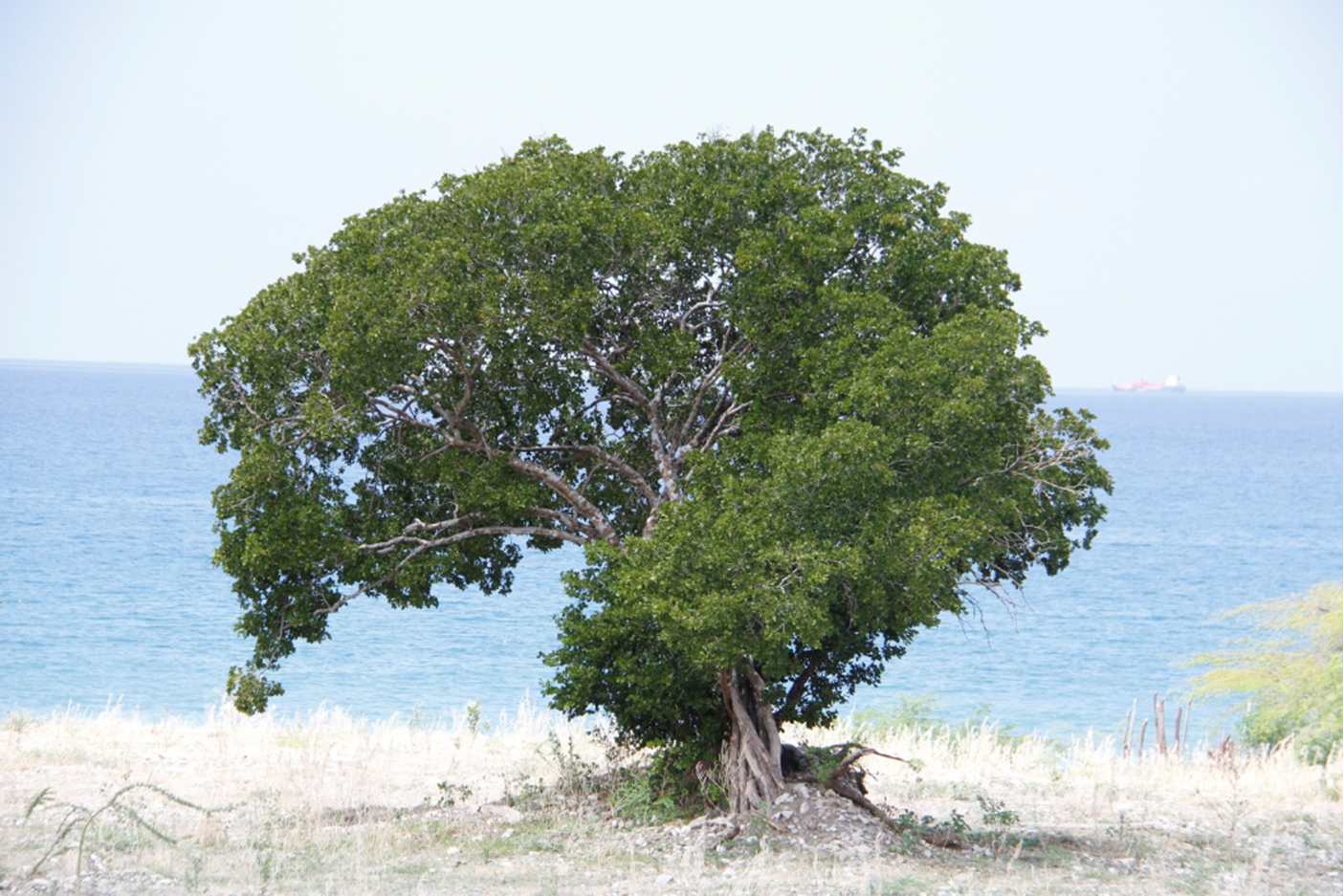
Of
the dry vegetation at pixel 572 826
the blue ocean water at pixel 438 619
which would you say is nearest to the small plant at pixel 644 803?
the dry vegetation at pixel 572 826

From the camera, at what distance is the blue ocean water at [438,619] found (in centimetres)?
4525

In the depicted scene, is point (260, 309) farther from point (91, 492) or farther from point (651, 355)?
point (91, 492)

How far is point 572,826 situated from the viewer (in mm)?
15789

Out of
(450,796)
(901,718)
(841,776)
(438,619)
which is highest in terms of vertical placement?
(841,776)

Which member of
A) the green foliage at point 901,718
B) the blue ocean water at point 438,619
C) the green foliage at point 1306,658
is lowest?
the blue ocean water at point 438,619

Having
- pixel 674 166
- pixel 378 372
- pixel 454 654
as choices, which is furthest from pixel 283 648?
pixel 454 654

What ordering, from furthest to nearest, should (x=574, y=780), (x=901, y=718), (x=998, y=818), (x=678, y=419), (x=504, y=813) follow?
(x=901, y=718), (x=574, y=780), (x=678, y=419), (x=998, y=818), (x=504, y=813)

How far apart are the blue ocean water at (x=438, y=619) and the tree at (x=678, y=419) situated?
1376cm

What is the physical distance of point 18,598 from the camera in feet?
181

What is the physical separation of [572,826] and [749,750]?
2.54 meters

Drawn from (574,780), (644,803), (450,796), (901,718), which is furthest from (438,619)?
(644,803)

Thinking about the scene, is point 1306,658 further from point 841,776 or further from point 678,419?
point 678,419

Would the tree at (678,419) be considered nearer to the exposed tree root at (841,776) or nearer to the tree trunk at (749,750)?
the tree trunk at (749,750)

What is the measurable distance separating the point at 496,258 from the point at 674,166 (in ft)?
9.44
